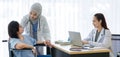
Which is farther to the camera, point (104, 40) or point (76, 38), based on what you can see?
point (104, 40)

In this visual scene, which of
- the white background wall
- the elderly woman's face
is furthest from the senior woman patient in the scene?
the white background wall

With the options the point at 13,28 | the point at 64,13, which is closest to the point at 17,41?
the point at 13,28

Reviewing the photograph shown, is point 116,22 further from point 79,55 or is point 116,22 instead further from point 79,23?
point 79,55

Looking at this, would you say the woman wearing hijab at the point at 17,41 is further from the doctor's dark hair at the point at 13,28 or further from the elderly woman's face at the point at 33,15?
the elderly woman's face at the point at 33,15

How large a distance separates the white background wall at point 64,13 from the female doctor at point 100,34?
99cm

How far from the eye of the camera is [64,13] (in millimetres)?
4293

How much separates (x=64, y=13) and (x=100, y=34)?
1259 millimetres

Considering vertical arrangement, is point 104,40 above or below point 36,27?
below

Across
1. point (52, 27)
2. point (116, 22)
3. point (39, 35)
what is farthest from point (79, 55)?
point (116, 22)

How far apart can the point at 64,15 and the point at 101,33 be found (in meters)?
1.26

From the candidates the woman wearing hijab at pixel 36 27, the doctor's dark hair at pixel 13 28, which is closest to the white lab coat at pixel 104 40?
the woman wearing hijab at pixel 36 27

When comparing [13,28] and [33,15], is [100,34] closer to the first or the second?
[33,15]

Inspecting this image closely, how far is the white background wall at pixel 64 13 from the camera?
13.4 ft

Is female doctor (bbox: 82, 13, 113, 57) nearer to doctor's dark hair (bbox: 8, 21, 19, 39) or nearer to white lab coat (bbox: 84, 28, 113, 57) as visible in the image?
white lab coat (bbox: 84, 28, 113, 57)
